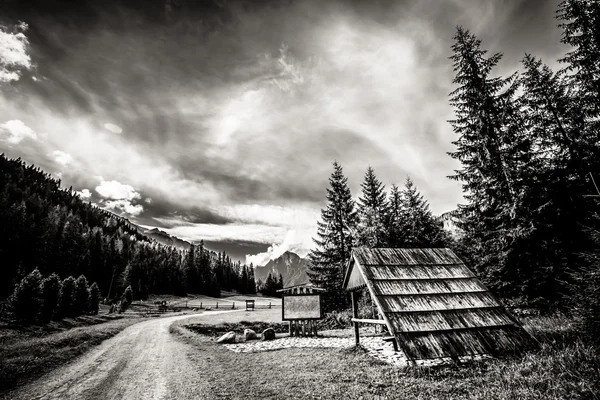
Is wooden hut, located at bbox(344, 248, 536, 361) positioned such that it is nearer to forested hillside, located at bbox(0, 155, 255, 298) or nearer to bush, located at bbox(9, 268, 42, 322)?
bush, located at bbox(9, 268, 42, 322)

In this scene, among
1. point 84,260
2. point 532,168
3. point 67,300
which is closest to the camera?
point 532,168

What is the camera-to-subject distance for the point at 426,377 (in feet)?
24.3

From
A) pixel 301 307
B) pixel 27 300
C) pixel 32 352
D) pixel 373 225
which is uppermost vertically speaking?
pixel 373 225

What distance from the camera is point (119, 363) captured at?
37.4 feet

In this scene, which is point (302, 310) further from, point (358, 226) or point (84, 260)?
point (84, 260)

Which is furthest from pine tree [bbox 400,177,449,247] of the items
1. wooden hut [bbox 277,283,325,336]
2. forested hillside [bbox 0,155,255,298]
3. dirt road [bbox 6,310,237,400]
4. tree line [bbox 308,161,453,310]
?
forested hillside [bbox 0,155,255,298]

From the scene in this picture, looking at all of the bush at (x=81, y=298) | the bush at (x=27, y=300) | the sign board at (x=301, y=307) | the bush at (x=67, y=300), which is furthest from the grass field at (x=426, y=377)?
the bush at (x=81, y=298)

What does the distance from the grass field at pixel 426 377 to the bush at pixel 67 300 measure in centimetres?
2821

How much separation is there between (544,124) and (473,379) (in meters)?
17.6

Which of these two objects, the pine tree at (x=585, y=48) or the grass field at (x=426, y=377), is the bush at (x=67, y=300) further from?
the pine tree at (x=585, y=48)

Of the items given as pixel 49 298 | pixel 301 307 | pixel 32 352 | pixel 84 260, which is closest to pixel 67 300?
pixel 49 298

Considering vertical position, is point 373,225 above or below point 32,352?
above

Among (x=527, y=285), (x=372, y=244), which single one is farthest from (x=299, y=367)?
(x=372, y=244)

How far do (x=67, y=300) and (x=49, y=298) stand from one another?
17.5ft
